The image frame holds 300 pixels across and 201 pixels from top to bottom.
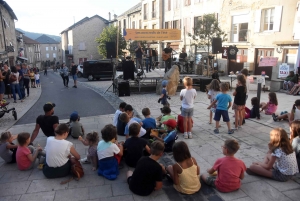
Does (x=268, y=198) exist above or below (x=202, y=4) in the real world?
below

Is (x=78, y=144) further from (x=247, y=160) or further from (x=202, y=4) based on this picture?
(x=202, y=4)

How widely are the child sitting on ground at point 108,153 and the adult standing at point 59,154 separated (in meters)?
0.46

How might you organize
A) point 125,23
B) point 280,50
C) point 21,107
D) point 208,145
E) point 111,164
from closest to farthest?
1. point 111,164
2. point 208,145
3. point 21,107
4. point 280,50
5. point 125,23

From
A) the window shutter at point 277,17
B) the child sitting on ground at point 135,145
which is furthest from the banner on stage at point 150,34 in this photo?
the child sitting on ground at point 135,145

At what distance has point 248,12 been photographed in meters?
20.8

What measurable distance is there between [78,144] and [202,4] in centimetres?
2403

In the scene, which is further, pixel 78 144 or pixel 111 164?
pixel 78 144

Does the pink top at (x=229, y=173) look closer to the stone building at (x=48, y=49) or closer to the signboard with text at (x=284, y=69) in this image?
the signboard with text at (x=284, y=69)

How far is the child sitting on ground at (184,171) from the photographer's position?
378 centimetres

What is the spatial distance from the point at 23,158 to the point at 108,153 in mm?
1734

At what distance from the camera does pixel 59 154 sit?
14.2 ft

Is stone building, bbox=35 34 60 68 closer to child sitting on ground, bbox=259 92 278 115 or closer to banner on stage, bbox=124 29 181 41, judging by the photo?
banner on stage, bbox=124 29 181 41

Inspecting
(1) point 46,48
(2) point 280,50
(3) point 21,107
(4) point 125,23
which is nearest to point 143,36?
(3) point 21,107

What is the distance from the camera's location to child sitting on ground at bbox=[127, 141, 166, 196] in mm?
3744
